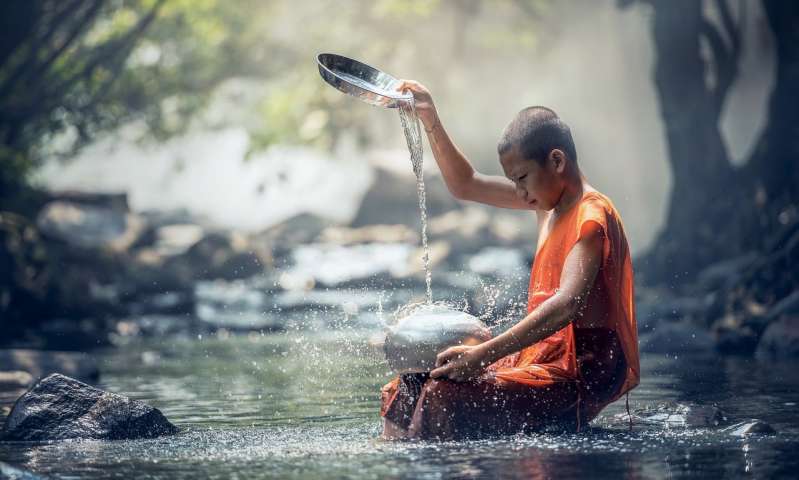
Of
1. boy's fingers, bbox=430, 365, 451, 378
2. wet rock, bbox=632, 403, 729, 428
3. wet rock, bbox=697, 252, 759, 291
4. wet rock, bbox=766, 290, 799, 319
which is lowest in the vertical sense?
wet rock, bbox=632, 403, 729, 428

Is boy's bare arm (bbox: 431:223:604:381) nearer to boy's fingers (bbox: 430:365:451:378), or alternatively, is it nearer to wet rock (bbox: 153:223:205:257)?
boy's fingers (bbox: 430:365:451:378)

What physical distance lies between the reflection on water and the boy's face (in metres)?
1.13

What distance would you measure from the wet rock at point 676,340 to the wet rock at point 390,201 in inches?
728

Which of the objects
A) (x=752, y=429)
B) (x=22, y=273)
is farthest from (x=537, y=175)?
(x=22, y=273)

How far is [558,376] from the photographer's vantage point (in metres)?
5.51

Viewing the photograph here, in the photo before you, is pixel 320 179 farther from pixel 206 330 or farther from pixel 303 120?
pixel 206 330

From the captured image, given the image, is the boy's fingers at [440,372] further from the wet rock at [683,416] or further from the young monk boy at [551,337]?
the wet rock at [683,416]

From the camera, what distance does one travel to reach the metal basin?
213 inches

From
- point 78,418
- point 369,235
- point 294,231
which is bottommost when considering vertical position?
point 78,418

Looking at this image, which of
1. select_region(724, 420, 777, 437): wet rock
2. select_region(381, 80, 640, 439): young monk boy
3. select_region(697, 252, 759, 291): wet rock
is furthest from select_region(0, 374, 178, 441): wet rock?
select_region(697, 252, 759, 291): wet rock

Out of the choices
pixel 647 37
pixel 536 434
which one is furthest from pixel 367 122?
pixel 536 434

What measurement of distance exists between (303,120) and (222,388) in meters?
21.1

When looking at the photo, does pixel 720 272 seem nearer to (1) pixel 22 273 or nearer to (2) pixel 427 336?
(1) pixel 22 273

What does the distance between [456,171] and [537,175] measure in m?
0.77
